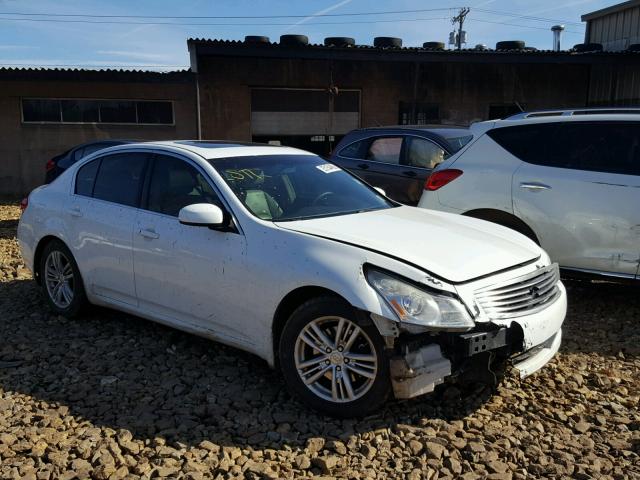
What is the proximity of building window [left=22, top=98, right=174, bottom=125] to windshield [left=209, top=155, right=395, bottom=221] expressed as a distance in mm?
11702

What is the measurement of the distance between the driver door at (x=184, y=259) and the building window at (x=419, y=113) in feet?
42.4

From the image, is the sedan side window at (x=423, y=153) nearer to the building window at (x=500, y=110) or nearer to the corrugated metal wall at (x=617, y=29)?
the building window at (x=500, y=110)

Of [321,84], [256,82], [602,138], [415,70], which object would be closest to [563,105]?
[415,70]

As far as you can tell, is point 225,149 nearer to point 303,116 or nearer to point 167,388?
point 167,388

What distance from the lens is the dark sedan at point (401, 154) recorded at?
7.28m

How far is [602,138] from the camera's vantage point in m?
5.25

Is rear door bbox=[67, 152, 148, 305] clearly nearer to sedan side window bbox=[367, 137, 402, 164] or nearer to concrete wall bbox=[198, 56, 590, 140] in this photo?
sedan side window bbox=[367, 137, 402, 164]

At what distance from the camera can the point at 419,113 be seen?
1673 cm

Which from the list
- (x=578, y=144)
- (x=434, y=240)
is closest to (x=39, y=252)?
(x=434, y=240)

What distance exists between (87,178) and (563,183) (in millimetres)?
4100

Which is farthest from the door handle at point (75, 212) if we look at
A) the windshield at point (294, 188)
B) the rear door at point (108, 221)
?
the windshield at point (294, 188)

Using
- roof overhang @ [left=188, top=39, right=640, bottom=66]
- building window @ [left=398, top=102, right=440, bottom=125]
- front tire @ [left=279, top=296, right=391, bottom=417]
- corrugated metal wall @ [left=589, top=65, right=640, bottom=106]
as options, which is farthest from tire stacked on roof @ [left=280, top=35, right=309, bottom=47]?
front tire @ [left=279, top=296, right=391, bottom=417]

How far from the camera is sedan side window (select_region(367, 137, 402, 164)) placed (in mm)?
7613

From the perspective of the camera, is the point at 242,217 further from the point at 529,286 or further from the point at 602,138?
the point at 602,138
